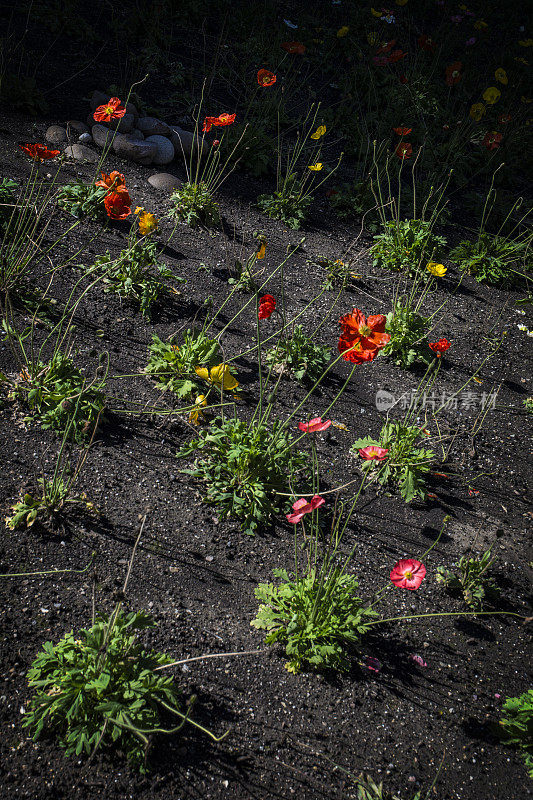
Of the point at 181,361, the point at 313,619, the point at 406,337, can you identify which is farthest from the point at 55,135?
the point at 313,619

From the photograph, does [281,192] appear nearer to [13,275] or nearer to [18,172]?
[18,172]

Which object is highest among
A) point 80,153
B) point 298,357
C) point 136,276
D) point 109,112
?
point 109,112

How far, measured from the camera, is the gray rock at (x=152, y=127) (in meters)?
4.36

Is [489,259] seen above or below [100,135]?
below

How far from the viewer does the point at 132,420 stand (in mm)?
2635

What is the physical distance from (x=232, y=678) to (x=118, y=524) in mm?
711

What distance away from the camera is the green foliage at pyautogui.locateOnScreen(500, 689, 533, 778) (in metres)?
1.87

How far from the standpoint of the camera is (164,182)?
4.10m

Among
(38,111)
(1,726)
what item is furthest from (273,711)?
(38,111)

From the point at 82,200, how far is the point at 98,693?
2905 millimetres

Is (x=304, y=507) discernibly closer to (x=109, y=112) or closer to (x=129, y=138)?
(x=109, y=112)

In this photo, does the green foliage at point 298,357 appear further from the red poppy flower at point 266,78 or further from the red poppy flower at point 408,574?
the red poppy flower at point 266,78

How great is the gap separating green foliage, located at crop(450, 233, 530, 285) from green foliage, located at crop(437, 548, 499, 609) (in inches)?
95.7

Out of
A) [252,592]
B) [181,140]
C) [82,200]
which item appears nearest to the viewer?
[252,592]
